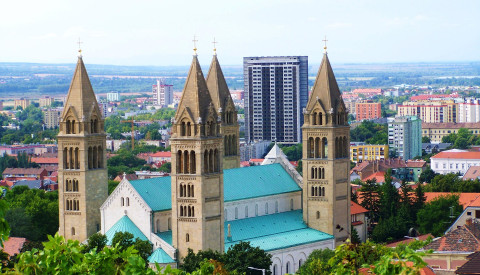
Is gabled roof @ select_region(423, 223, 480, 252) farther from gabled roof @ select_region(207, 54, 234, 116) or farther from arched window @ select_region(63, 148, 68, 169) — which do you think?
arched window @ select_region(63, 148, 68, 169)

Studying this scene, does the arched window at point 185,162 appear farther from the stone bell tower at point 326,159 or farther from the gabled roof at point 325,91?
the gabled roof at point 325,91

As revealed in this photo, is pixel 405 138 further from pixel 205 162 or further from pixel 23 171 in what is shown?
pixel 205 162

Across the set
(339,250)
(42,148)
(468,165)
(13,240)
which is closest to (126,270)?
(339,250)

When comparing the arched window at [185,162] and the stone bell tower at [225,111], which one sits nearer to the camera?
the arched window at [185,162]

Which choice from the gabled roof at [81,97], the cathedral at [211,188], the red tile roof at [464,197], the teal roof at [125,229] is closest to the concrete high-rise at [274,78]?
the red tile roof at [464,197]

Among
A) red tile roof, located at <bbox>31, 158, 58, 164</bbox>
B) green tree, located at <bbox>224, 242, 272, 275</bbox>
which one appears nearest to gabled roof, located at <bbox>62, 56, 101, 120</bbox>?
green tree, located at <bbox>224, 242, 272, 275</bbox>

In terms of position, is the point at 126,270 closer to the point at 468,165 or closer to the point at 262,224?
the point at 262,224
